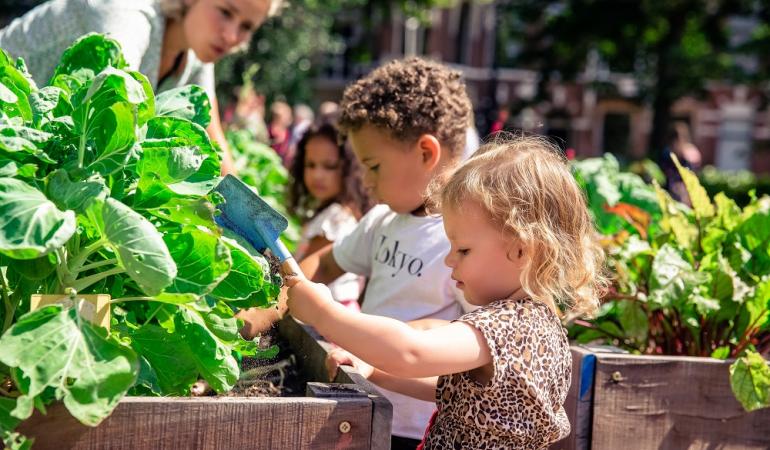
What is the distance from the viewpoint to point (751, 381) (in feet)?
6.67

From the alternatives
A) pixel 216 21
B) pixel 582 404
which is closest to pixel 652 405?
pixel 582 404

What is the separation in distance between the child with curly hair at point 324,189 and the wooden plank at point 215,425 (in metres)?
2.17

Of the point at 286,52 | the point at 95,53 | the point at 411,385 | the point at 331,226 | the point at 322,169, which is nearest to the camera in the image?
the point at 95,53

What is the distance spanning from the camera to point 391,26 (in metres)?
26.8

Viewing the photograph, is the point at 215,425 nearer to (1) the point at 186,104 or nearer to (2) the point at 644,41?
(1) the point at 186,104

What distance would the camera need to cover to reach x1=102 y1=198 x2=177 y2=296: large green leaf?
1.21 m

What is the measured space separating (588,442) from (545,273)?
59cm

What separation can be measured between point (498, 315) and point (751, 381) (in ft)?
2.54

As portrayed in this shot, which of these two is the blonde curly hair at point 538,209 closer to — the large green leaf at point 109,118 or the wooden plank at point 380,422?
the wooden plank at point 380,422

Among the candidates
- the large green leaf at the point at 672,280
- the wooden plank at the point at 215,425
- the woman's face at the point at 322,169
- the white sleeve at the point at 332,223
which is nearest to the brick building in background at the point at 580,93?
the woman's face at the point at 322,169

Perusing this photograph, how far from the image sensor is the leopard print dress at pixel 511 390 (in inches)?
62.4

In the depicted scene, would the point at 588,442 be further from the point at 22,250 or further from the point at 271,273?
the point at 22,250

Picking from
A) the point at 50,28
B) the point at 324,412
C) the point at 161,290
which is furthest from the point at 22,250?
the point at 50,28

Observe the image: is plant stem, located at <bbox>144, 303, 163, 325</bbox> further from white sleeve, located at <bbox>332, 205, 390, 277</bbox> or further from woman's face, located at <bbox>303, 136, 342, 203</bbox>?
woman's face, located at <bbox>303, 136, 342, 203</bbox>
